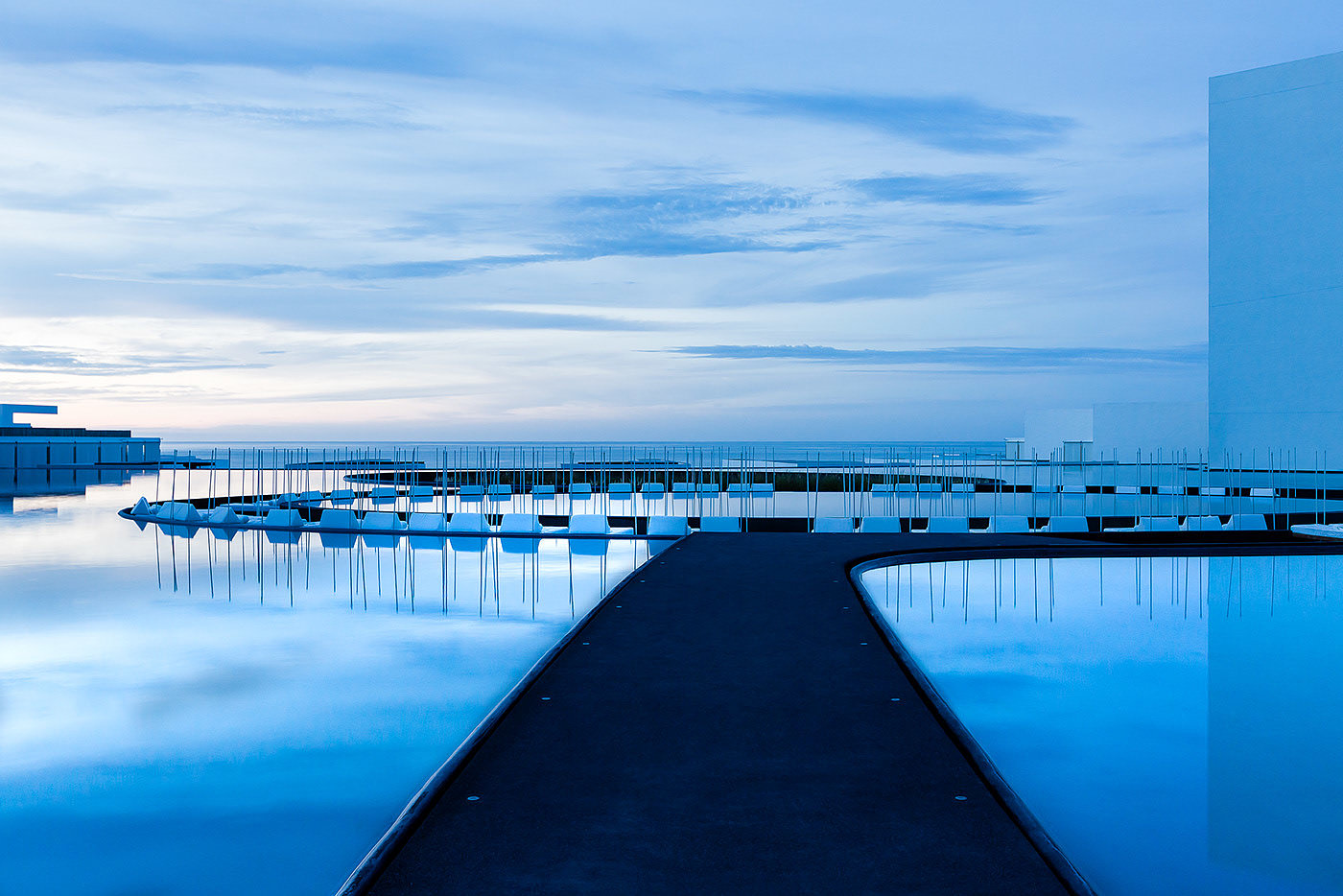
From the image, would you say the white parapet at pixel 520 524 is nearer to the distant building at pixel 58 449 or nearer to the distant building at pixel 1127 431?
the distant building at pixel 1127 431

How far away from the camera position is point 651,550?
49.4ft

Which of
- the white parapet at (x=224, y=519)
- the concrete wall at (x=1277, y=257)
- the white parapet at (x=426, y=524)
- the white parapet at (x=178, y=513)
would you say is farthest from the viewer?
the concrete wall at (x=1277, y=257)

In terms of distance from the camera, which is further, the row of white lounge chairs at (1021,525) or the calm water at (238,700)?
the row of white lounge chairs at (1021,525)

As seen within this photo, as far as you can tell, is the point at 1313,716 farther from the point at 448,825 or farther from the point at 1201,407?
the point at 1201,407

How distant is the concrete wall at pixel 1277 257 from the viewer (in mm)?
22969

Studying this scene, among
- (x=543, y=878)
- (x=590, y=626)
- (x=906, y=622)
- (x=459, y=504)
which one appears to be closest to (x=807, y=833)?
(x=543, y=878)

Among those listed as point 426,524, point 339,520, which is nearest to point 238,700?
point 426,524

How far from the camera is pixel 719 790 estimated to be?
144 inches

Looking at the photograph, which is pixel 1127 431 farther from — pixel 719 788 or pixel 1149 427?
pixel 719 788

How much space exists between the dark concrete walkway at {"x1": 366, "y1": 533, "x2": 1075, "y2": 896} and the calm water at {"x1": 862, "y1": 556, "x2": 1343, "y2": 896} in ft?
2.59

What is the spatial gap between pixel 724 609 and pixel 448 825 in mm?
4206

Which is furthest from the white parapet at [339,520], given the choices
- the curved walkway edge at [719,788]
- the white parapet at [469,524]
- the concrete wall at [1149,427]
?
the concrete wall at [1149,427]

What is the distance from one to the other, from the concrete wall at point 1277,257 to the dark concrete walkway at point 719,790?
22.1 metres

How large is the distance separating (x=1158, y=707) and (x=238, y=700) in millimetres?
5836
